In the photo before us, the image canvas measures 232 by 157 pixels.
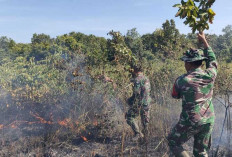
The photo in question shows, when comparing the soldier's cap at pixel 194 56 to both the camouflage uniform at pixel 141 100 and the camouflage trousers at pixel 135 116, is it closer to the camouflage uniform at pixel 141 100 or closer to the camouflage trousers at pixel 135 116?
the camouflage uniform at pixel 141 100

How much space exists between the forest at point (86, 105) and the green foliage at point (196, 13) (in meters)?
1.89

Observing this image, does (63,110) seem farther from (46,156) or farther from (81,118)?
(46,156)

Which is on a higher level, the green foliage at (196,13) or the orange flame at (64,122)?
the green foliage at (196,13)

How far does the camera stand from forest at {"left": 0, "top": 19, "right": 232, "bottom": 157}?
530cm

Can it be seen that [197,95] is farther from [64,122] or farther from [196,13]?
[64,122]

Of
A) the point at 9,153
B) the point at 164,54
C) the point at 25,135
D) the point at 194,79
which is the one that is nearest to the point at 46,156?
the point at 9,153

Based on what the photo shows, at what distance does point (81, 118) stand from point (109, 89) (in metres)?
0.99

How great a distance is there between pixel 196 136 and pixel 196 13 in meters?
1.74

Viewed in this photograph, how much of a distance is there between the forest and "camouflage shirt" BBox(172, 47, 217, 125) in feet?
5.17

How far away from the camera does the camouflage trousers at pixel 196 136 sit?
3.54m

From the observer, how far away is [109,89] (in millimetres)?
6270

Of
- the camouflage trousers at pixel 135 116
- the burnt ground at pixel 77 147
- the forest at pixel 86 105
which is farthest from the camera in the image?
the camouflage trousers at pixel 135 116

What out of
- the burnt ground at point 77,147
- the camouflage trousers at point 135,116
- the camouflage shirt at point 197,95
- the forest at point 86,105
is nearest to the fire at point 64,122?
the forest at point 86,105

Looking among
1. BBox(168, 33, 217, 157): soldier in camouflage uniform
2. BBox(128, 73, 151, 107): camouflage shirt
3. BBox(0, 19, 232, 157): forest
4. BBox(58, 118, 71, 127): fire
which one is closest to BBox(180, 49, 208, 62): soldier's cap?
BBox(168, 33, 217, 157): soldier in camouflage uniform
